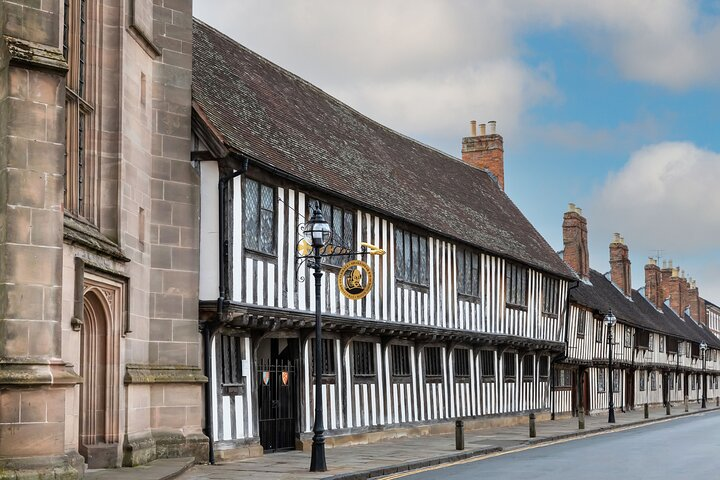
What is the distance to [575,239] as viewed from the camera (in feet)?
164

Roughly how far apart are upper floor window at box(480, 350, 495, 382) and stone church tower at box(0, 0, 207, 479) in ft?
52.2

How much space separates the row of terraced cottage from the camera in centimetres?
1900

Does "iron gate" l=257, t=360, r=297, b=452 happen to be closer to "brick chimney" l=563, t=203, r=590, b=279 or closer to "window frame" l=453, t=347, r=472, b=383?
"window frame" l=453, t=347, r=472, b=383

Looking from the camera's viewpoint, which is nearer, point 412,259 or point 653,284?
point 412,259

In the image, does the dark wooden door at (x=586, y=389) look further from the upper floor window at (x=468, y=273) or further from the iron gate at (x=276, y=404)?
the iron gate at (x=276, y=404)

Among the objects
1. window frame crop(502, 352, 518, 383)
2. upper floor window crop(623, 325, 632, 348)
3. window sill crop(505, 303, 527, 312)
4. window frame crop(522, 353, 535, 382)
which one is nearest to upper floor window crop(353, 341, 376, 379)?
window sill crop(505, 303, 527, 312)

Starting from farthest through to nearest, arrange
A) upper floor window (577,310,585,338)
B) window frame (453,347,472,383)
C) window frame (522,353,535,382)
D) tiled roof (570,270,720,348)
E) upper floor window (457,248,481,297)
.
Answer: tiled roof (570,270,720,348) → upper floor window (577,310,585,338) → window frame (522,353,535,382) → window frame (453,347,472,383) → upper floor window (457,248,481,297)

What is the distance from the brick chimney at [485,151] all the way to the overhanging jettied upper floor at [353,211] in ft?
11.3

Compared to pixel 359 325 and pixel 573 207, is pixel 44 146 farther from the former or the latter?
pixel 573 207

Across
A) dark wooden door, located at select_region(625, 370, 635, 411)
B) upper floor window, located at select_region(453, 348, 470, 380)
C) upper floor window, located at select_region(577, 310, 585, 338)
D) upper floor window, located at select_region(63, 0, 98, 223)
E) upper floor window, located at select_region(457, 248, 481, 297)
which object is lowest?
dark wooden door, located at select_region(625, 370, 635, 411)

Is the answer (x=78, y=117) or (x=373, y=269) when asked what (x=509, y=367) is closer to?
(x=373, y=269)

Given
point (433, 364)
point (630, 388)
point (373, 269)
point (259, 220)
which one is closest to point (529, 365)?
point (433, 364)

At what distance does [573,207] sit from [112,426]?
123 ft

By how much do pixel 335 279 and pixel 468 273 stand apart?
28.2ft
